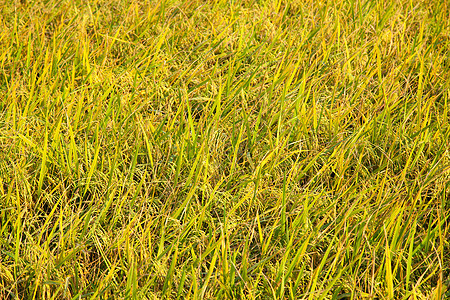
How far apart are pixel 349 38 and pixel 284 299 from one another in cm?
126

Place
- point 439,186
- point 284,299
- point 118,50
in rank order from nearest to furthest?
1. point 284,299
2. point 439,186
3. point 118,50

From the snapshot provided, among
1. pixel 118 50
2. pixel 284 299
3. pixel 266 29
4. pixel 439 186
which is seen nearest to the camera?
pixel 284 299

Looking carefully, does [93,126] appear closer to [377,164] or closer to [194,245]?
[194,245]

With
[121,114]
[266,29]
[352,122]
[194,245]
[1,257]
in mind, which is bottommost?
[1,257]

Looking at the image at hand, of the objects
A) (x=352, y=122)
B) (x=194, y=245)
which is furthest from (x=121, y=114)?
(x=352, y=122)

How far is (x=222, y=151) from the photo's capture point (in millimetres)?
1483

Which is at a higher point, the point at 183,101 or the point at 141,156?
the point at 183,101

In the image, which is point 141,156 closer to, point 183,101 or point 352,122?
point 183,101

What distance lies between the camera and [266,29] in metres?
2.05

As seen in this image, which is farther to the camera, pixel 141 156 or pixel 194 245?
pixel 141 156

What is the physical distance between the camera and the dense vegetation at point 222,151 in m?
1.17

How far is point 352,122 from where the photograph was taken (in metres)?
1.62

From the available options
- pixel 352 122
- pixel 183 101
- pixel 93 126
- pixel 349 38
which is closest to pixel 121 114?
pixel 93 126

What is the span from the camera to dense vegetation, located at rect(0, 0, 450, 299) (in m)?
1.17
